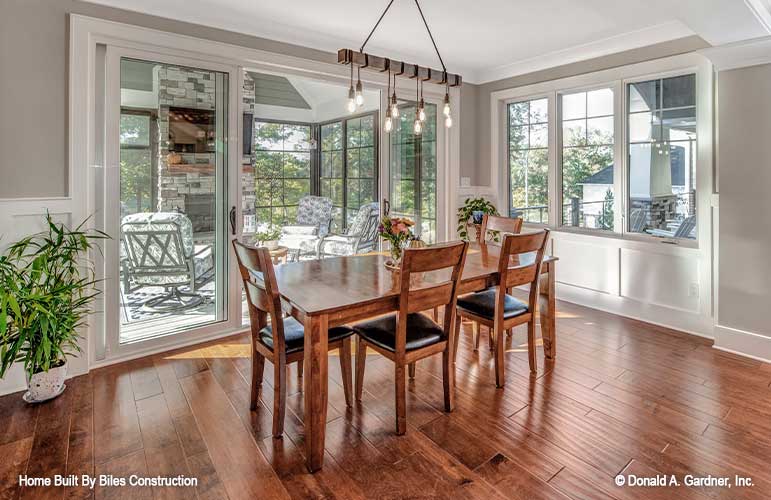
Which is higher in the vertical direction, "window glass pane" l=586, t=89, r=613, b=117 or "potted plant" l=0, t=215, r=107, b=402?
"window glass pane" l=586, t=89, r=613, b=117

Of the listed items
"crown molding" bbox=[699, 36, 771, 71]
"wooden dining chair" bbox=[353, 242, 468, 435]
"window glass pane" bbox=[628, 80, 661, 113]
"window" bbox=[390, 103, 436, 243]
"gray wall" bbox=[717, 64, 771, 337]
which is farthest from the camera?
"window" bbox=[390, 103, 436, 243]

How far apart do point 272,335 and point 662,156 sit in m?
3.78

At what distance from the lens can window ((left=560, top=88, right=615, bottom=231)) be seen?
443 centimetres

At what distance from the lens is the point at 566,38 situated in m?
4.14

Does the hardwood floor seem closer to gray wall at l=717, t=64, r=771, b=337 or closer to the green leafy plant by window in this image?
the green leafy plant by window

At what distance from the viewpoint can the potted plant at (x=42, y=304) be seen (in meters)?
2.40

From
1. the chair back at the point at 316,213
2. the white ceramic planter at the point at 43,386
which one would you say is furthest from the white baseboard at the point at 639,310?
the white ceramic planter at the point at 43,386

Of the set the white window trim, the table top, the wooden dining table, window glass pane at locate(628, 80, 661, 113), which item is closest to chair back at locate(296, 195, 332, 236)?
the white window trim

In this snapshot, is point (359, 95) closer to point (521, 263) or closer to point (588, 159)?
point (521, 263)

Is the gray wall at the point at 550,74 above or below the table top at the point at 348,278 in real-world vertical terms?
above

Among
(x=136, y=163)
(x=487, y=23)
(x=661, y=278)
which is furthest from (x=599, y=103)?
(x=136, y=163)

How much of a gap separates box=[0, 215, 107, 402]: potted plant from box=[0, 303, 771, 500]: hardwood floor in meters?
0.21

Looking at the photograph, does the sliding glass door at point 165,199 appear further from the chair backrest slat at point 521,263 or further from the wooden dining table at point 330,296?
the chair backrest slat at point 521,263

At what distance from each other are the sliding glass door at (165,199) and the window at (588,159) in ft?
11.3
